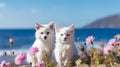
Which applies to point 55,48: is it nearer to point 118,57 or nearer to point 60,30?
point 60,30

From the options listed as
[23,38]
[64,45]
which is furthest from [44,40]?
[23,38]

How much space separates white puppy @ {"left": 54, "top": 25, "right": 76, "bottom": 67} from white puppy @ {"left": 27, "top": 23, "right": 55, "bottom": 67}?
0.43ft

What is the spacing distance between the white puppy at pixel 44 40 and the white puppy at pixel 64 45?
0.13 metres

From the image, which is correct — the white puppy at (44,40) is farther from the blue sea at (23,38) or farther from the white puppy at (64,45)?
the blue sea at (23,38)

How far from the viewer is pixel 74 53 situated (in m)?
8.23

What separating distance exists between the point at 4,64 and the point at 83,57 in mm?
3132

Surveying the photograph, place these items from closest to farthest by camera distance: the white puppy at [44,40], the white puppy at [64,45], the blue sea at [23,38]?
the white puppy at [64,45] → the white puppy at [44,40] → the blue sea at [23,38]

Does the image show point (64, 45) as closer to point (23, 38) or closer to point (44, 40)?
point (44, 40)

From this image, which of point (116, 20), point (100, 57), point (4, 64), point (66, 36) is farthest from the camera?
point (116, 20)

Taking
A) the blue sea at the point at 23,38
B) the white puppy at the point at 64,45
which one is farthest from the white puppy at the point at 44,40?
the blue sea at the point at 23,38

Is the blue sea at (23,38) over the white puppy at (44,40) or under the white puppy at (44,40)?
over

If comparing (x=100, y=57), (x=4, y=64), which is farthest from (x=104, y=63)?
(x=4, y=64)

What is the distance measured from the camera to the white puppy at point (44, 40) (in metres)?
7.91

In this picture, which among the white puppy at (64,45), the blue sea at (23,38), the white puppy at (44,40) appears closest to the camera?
the white puppy at (64,45)
